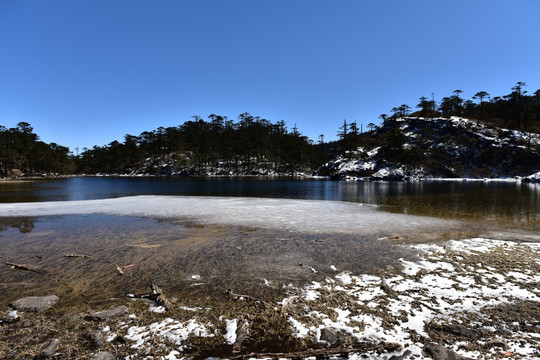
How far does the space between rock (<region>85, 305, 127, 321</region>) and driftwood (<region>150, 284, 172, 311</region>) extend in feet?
2.55

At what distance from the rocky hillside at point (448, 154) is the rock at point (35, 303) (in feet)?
338

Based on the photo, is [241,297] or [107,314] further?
[241,297]

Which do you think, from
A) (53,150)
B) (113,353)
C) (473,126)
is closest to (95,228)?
(113,353)

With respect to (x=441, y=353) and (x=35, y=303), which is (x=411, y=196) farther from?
(x=35, y=303)

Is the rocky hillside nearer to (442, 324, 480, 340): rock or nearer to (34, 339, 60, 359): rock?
(442, 324, 480, 340): rock

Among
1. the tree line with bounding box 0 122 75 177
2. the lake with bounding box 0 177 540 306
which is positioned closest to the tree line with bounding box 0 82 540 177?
→ the tree line with bounding box 0 122 75 177

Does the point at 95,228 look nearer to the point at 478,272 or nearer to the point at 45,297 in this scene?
the point at 45,297

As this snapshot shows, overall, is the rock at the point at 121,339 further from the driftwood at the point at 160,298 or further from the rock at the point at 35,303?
the rock at the point at 35,303

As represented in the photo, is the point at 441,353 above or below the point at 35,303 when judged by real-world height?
above

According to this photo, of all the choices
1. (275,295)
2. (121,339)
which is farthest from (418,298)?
(121,339)

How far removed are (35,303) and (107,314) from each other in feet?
7.72

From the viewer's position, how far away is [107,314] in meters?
6.13

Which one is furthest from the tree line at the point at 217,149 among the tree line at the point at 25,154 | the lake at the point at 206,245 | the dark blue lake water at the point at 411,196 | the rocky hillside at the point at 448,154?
the lake at the point at 206,245

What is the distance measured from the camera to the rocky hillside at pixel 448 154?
9594 centimetres
